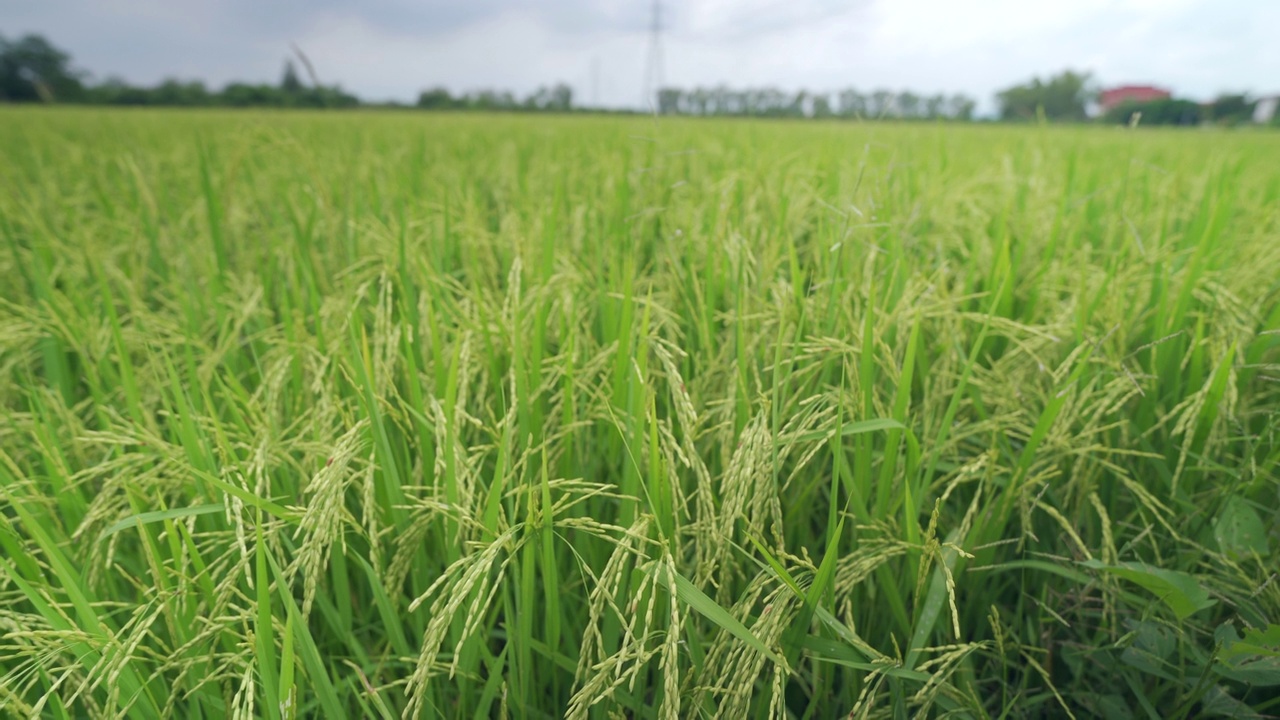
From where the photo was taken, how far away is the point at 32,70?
2755 cm

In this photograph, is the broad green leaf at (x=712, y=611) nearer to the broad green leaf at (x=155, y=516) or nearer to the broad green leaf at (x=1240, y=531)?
the broad green leaf at (x=155, y=516)

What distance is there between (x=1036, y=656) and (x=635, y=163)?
2.97m

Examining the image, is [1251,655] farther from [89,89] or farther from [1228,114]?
[89,89]

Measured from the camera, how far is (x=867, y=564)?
83cm

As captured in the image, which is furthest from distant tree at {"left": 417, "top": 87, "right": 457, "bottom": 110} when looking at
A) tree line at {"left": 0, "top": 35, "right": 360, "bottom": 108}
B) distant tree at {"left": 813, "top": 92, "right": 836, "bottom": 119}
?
distant tree at {"left": 813, "top": 92, "right": 836, "bottom": 119}

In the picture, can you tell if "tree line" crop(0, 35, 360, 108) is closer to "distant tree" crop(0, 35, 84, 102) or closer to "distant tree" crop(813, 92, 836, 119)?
"distant tree" crop(0, 35, 84, 102)

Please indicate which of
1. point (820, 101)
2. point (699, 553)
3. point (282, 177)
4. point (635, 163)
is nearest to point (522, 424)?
point (699, 553)

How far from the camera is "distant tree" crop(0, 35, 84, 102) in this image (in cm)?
2586

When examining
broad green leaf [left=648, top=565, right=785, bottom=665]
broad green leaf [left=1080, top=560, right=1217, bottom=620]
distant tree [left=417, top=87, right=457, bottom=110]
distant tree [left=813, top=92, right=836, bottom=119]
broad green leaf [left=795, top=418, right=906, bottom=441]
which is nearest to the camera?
broad green leaf [left=648, top=565, right=785, bottom=665]

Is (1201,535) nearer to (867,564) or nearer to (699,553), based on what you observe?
(867,564)

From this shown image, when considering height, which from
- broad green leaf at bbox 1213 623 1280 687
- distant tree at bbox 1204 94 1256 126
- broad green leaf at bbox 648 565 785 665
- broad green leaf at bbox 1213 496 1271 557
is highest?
distant tree at bbox 1204 94 1256 126

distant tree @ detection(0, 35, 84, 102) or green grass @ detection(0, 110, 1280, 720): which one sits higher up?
distant tree @ detection(0, 35, 84, 102)

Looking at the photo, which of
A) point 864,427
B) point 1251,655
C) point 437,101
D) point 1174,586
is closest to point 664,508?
point 864,427

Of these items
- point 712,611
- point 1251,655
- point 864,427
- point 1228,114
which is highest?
point 1228,114
